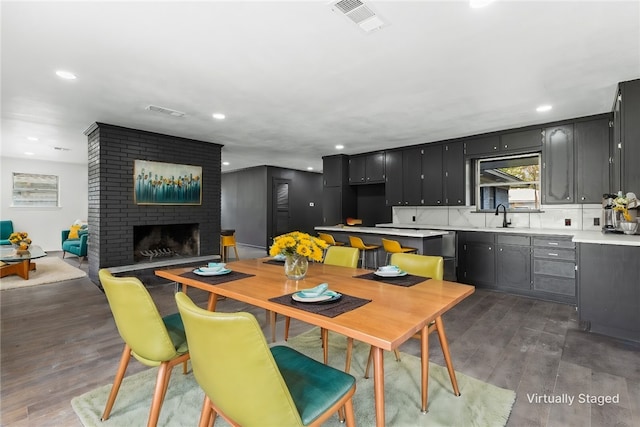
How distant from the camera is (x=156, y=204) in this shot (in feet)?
17.1

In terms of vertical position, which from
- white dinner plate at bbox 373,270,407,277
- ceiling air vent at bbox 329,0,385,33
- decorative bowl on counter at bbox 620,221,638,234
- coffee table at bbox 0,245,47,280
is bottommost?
coffee table at bbox 0,245,47,280

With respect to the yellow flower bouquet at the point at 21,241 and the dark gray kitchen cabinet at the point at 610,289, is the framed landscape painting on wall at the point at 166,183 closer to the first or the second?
the yellow flower bouquet at the point at 21,241

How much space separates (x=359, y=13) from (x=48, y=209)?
9.76 m

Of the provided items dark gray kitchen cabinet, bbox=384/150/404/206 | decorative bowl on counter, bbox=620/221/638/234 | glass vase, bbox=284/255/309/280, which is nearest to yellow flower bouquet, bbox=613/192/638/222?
decorative bowl on counter, bbox=620/221/638/234

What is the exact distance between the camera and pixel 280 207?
952cm

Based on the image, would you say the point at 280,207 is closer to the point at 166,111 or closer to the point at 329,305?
the point at 166,111

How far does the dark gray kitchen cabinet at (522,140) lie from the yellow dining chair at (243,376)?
190 inches

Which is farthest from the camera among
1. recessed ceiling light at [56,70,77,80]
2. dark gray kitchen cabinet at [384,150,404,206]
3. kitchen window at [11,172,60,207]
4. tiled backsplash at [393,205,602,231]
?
kitchen window at [11,172,60,207]

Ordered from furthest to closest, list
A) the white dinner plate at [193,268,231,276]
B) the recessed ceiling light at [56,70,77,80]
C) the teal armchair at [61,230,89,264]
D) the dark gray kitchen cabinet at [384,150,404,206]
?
the teal armchair at [61,230,89,264], the dark gray kitchen cabinet at [384,150,404,206], the recessed ceiling light at [56,70,77,80], the white dinner plate at [193,268,231,276]

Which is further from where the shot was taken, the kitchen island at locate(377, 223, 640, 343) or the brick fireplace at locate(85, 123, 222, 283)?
the brick fireplace at locate(85, 123, 222, 283)

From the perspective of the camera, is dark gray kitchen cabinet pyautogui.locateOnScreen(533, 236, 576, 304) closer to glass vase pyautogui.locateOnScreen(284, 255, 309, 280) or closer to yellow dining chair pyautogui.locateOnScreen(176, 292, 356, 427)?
glass vase pyautogui.locateOnScreen(284, 255, 309, 280)

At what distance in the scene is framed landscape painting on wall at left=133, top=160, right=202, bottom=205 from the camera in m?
5.00

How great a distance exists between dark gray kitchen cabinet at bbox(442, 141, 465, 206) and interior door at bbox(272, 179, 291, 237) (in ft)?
16.4

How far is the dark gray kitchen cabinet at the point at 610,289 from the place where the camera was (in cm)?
288
